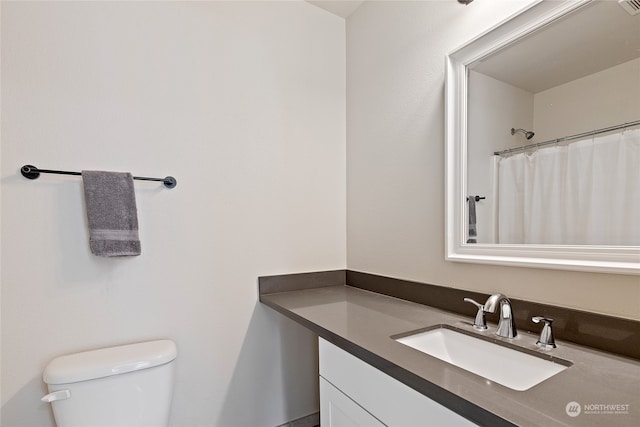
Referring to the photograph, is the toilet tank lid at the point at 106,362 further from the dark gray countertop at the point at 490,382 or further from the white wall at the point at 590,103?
the white wall at the point at 590,103

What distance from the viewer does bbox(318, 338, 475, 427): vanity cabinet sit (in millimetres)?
742

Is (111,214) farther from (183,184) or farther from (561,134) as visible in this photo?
(561,134)

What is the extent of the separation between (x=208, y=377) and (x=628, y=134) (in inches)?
70.2

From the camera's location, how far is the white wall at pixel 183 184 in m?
1.19

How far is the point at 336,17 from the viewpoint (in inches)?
74.9

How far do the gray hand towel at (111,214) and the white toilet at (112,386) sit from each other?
38 centimetres

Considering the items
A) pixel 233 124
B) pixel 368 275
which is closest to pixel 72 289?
pixel 233 124

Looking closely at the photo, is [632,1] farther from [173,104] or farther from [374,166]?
[173,104]

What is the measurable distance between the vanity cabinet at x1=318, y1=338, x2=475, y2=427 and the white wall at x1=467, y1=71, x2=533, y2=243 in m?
0.65
